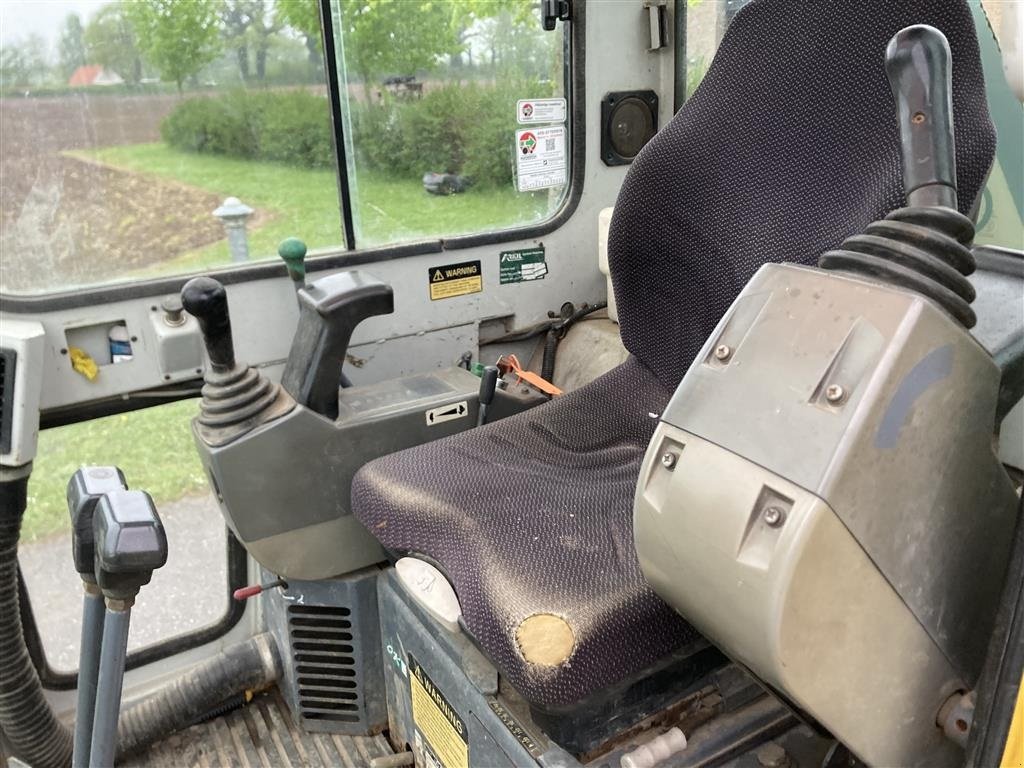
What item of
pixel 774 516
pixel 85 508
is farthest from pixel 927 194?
pixel 85 508

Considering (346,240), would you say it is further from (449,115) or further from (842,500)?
(842,500)

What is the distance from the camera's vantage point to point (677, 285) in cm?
138

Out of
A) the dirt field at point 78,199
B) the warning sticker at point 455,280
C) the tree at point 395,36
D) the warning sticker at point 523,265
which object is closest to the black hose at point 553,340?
the warning sticker at point 523,265

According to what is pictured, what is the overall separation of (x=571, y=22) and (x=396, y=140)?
51cm

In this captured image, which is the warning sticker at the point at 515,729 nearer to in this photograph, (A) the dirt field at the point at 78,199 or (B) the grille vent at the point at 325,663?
A: (B) the grille vent at the point at 325,663

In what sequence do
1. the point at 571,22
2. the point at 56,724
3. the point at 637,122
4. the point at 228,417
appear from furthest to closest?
1. the point at 637,122
2. the point at 571,22
3. the point at 56,724
4. the point at 228,417

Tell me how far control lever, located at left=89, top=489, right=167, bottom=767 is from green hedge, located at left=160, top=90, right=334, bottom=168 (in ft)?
2.82

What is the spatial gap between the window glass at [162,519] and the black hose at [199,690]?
112mm

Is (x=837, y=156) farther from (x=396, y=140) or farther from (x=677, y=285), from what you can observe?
(x=396, y=140)

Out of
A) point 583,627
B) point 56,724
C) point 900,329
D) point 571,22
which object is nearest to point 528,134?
point 571,22

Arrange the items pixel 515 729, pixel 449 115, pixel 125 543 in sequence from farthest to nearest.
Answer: pixel 449 115
pixel 515 729
pixel 125 543

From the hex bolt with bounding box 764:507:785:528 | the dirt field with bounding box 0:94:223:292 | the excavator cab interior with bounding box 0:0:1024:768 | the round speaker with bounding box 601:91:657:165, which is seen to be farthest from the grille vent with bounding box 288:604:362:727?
the round speaker with bounding box 601:91:657:165

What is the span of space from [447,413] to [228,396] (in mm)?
422

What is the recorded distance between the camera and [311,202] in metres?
1.72
